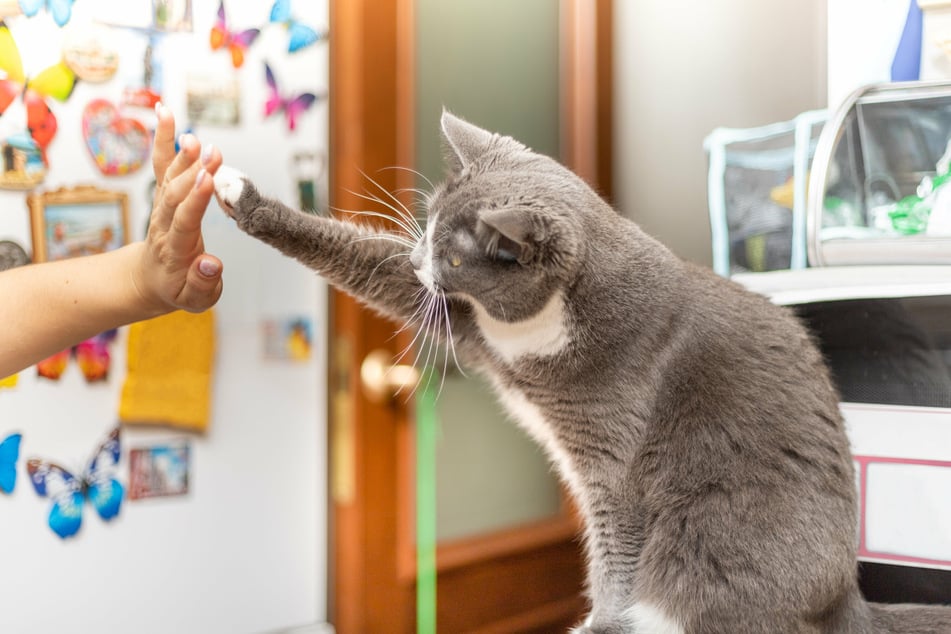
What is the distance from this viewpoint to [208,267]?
0.89 metres

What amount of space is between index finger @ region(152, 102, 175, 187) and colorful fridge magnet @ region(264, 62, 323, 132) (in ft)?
2.09

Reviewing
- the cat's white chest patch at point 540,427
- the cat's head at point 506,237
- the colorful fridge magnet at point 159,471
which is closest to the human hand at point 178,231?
the cat's head at point 506,237

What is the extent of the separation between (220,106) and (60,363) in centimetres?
53

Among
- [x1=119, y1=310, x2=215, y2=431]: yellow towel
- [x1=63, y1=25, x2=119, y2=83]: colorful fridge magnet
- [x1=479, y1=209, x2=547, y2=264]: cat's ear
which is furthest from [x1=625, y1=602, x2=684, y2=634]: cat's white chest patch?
[x1=63, y1=25, x2=119, y2=83]: colorful fridge magnet

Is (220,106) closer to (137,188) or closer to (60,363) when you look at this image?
(137,188)

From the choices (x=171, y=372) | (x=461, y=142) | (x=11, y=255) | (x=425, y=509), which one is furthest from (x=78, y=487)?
(x=461, y=142)

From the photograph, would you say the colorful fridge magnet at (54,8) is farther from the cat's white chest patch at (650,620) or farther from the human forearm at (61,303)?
the cat's white chest patch at (650,620)

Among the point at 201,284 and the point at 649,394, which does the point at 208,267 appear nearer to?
the point at 201,284

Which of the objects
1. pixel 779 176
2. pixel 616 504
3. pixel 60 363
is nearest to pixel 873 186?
pixel 779 176

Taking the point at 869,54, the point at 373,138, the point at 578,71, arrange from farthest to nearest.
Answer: the point at 578,71 < the point at 869,54 < the point at 373,138

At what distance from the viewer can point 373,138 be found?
1.59 m

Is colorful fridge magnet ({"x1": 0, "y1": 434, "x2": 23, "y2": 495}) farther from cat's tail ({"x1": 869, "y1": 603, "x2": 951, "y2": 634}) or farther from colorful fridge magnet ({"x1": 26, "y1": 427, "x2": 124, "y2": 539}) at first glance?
cat's tail ({"x1": 869, "y1": 603, "x2": 951, "y2": 634})

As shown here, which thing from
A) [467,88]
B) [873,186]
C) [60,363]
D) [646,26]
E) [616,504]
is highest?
[646,26]

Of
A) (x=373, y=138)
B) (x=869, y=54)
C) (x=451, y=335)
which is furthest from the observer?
(x=869, y=54)
